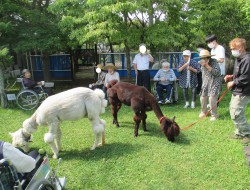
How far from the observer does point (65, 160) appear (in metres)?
4.75

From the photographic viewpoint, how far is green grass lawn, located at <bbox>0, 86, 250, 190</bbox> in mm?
3969

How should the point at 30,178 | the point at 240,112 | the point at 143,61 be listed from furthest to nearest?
the point at 143,61 < the point at 240,112 < the point at 30,178

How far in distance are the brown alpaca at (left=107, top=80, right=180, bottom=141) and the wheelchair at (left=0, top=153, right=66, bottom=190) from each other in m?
2.18

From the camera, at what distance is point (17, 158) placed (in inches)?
105

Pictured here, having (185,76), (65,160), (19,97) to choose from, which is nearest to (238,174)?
(65,160)

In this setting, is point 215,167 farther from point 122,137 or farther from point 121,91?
point 121,91

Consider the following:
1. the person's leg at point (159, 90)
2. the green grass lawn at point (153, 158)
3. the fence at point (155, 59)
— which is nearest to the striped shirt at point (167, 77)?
the person's leg at point (159, 90)

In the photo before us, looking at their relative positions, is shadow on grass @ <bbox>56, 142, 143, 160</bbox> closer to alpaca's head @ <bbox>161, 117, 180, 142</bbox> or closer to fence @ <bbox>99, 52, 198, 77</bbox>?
alpaca's head @ <bbox>161, 117, 180, 142</bbox>

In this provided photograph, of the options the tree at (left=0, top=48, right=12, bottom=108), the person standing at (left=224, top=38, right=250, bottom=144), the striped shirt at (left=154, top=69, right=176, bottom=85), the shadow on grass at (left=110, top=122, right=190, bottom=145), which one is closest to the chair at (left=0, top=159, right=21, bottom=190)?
the shadow on grass at (left=110, top=122, right=190, bottom=145)

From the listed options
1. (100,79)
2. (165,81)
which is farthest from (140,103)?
(100,79)

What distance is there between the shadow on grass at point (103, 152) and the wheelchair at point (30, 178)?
3.25 feet

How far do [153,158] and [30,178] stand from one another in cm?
230

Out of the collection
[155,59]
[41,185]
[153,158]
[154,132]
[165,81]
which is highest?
[155,59]

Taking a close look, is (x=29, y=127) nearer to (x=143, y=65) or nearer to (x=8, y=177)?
(x=8, y=177)
